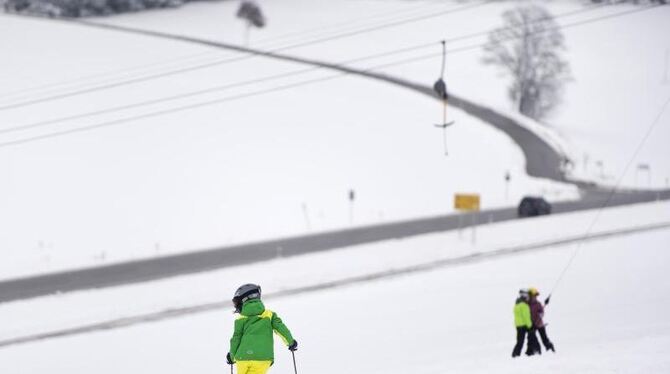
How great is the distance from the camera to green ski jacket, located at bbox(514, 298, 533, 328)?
14.2 m

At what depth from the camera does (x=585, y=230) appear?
104ft

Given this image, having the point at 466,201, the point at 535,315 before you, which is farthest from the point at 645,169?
the point at 535,315

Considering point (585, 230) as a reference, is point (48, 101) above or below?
above

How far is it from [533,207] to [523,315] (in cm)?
2344

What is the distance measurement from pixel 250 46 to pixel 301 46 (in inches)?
212

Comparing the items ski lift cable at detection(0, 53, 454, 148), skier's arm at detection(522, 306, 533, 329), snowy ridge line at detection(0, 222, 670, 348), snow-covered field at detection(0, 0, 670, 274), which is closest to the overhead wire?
snow-covered field at detection(0, 0, 670, 274)

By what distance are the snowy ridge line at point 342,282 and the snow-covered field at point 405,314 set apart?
409 millimetres

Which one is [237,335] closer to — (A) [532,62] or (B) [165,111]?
(B) [165,111]

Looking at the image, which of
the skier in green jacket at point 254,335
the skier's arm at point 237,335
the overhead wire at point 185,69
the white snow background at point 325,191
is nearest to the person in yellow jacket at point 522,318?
the white snow background at point 325,191

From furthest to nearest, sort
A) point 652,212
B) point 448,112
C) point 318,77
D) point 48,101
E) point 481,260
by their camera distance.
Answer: point 318,77, point 448,112, point 48,101, point 652,212, point 481,260

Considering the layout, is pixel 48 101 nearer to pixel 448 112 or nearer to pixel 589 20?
pixel 448 112

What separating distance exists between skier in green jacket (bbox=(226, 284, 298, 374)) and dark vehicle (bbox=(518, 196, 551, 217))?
29.2m

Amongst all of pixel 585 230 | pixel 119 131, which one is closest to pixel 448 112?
pixel 119 131

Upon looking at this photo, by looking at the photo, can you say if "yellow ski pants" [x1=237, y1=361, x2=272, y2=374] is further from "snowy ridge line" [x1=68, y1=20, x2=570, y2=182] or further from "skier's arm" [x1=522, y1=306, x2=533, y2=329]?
"snowy ridge line" [x1=68, y1=20, x2=570, y2=182]
